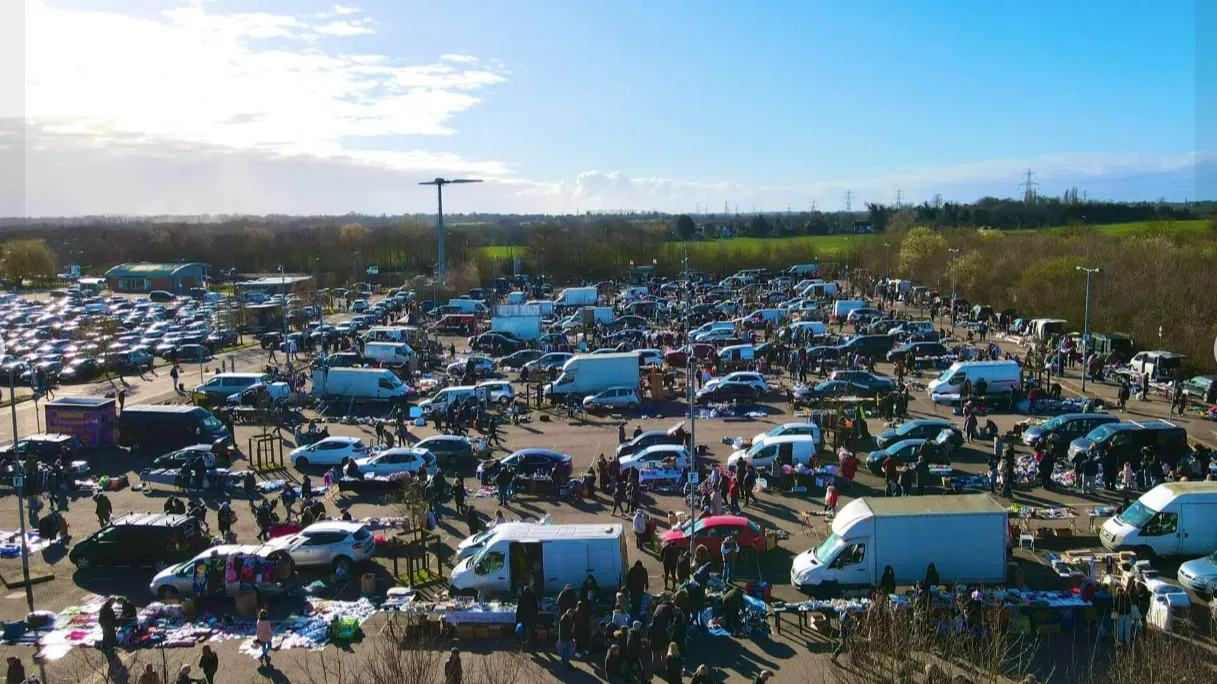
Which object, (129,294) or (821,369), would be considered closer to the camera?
(821,369)

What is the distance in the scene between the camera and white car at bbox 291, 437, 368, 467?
23734 millimetres

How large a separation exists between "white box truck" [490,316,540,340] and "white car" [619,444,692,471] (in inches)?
905

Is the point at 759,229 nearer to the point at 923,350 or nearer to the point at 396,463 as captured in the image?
the point at 923,350

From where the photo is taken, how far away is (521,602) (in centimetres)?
1359

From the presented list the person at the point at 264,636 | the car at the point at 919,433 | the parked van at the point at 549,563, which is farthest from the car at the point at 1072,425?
the person at the point at 264,636

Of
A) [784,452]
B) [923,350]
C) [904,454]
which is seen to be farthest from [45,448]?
[923,350]

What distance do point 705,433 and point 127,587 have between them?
15.9 m

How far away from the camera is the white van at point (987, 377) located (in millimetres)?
29216

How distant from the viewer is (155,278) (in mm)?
80875

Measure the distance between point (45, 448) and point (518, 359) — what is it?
1835 cm

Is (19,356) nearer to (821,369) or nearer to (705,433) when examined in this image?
(705,433)

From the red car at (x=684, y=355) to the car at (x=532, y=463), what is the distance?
658 inches

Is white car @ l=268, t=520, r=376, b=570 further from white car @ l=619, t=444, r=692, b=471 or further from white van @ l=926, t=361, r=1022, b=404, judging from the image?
white van @ l=926, t=361, r=1022, b=404

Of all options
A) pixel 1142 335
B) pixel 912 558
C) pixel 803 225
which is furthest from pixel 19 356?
pixel 803 225
